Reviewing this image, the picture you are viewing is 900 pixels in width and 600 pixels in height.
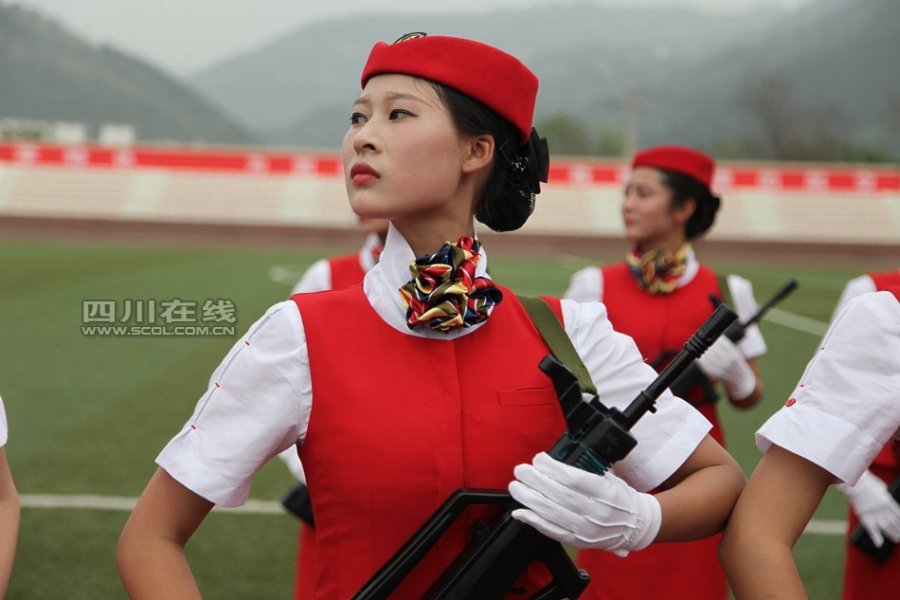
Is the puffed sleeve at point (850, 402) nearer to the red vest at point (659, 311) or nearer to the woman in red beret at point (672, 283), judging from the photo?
the woman in red beret at point (672, 283)

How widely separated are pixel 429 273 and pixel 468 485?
36 cm

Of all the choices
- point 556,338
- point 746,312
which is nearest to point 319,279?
point 746,312

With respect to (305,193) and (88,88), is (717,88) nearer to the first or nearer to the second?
(88,88)

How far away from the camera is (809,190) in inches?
1132

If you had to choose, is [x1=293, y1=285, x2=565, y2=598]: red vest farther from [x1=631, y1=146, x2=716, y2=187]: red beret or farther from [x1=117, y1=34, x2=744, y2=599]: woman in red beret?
[x1=631, y1=146, x2=716, y2=187]: red beret

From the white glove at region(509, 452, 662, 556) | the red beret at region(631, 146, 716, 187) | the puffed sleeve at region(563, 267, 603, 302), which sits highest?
the red beret at region(631, 146, 716, 187)

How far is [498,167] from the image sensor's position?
2.06 m

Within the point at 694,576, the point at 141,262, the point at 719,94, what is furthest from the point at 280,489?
the point at 719,94

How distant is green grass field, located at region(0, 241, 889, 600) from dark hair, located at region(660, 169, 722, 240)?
68.6 inches

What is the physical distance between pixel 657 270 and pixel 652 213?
0.30 metres

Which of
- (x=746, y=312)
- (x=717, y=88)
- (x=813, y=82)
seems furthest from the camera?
(x=717, y=88)

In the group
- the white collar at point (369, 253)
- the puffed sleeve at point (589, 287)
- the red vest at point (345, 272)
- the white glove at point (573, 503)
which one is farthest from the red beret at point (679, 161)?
the white glove at point (573, 503)

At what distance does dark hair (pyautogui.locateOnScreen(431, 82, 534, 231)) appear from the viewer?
194 centimetres

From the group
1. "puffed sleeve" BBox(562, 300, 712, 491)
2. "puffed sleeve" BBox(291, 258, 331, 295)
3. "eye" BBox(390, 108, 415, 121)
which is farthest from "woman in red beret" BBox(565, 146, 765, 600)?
"eye" BBox(390, 108, 415, 121)
